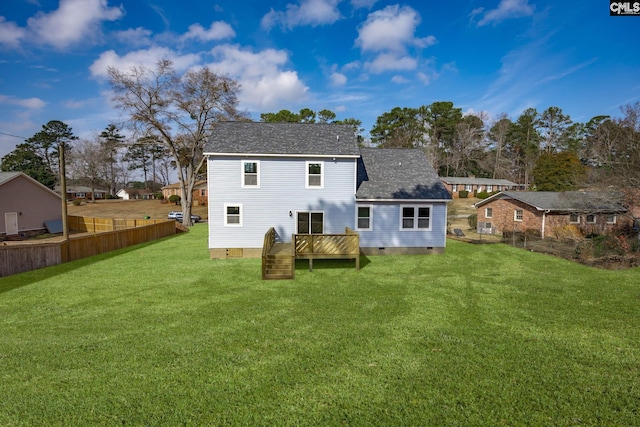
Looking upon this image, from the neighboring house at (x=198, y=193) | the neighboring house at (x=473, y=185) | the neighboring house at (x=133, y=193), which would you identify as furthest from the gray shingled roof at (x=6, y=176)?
the neighboring house at (x=473, y=185)

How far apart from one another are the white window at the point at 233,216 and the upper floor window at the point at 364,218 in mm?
6155

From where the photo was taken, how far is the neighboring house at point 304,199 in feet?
50.2

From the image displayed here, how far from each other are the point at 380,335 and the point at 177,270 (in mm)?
9929

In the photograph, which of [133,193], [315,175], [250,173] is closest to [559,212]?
[315,175]

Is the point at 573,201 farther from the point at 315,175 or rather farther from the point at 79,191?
the point at 79,191

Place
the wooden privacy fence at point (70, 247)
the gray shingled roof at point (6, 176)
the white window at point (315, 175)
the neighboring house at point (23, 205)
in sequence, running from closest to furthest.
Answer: the wooden privacy fence at point (70, 247) < the white window at point (315, 175) < the gray shingled roof at point (6, 176) < the neighboring house at point (23, 205)

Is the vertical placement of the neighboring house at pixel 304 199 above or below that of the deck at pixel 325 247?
above

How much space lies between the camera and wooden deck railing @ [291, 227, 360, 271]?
1290cm

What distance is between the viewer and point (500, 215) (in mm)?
26812

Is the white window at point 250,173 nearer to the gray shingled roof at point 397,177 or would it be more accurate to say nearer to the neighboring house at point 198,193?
the gray shingled roof at point 397,177

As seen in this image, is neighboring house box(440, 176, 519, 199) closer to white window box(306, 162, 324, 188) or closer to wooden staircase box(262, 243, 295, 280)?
white window box(306, 162, 324, 188)

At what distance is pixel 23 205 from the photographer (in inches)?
1070

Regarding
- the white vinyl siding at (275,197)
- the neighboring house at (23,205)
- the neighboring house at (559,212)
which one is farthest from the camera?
the neighboring house at (23,205)

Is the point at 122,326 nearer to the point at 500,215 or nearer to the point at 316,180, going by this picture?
the point at 316,180
